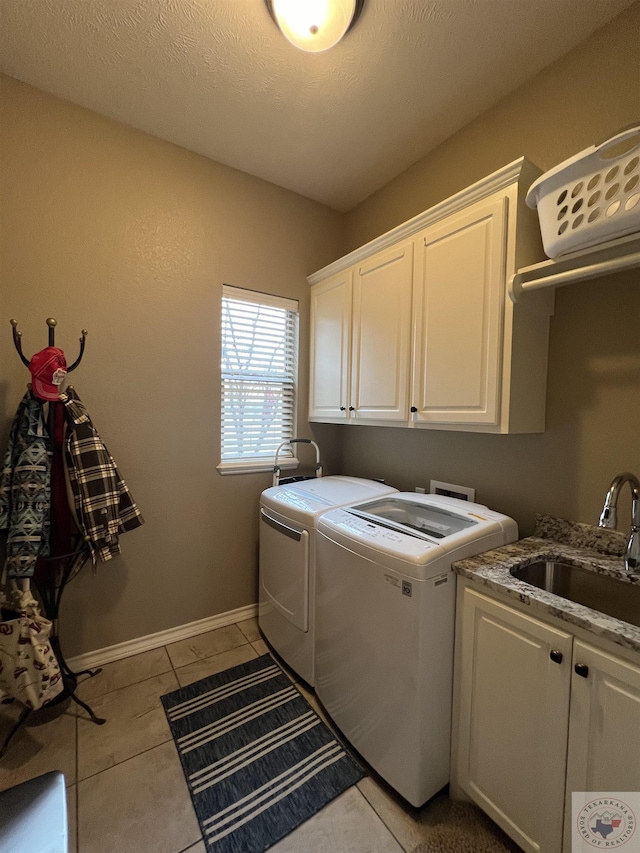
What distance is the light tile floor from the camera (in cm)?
117

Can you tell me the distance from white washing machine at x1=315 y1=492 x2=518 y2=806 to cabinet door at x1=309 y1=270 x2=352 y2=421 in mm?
948

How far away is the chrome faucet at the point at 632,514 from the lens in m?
1.12

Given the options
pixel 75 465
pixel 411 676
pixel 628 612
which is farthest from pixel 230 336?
pixel 628 612

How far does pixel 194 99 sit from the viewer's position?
1751mm

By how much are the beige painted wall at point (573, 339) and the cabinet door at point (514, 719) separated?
665 millimetres

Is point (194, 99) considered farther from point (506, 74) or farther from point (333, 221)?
point (506, 74)

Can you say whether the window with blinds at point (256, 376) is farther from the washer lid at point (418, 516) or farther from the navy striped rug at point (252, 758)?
the navy striped rug at point (252, 758)

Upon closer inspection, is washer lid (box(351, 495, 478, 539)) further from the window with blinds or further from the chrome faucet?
the window with blinds

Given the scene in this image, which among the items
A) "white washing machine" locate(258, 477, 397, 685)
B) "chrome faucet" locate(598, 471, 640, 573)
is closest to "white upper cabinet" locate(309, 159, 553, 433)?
"chrome faucet" locate(598, 471, 640, 573)

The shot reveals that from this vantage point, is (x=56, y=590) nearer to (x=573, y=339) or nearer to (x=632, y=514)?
(x=632, y=514)

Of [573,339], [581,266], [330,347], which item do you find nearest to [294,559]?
[330,347]

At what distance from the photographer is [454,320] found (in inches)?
63.3

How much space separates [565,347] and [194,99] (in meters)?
2.12

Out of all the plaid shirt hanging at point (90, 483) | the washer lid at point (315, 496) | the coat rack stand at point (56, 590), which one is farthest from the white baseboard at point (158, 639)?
the washer lid at point (315, 496)
